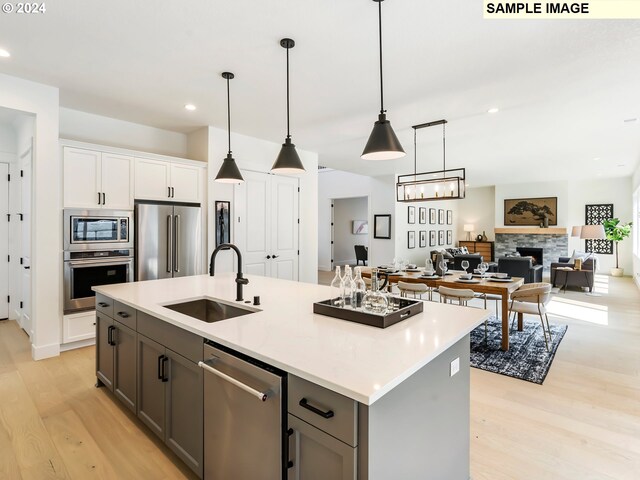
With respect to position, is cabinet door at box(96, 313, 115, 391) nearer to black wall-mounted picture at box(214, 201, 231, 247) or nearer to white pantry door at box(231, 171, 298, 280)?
black wall-mounted picture at box(214, 201, 231, 247)

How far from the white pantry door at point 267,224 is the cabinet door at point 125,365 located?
266cm

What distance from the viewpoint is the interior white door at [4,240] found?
→ 470cm

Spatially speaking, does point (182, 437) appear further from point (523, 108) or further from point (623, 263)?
Result: point (623, 263)

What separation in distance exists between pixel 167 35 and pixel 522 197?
11275mm

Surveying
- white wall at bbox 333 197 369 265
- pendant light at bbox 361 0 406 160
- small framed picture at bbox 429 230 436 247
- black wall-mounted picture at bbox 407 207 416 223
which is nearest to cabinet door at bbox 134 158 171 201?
pendant light at bbox 361 0 406 160

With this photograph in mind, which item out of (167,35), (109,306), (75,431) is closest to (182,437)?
(75,431)

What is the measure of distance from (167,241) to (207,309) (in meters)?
2.15

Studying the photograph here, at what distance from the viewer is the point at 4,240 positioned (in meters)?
4.79

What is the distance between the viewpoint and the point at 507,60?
2.85 metres

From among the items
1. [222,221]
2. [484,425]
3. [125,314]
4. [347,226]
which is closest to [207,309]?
[125,314]

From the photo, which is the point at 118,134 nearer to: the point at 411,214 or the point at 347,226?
the point at 411,214

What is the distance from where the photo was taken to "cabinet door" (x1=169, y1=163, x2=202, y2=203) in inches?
175

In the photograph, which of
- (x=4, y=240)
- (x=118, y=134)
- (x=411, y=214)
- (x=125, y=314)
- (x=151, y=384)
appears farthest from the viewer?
(x=411, y=214)

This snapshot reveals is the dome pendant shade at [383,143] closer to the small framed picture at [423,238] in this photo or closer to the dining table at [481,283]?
the dining table at [481,283]
